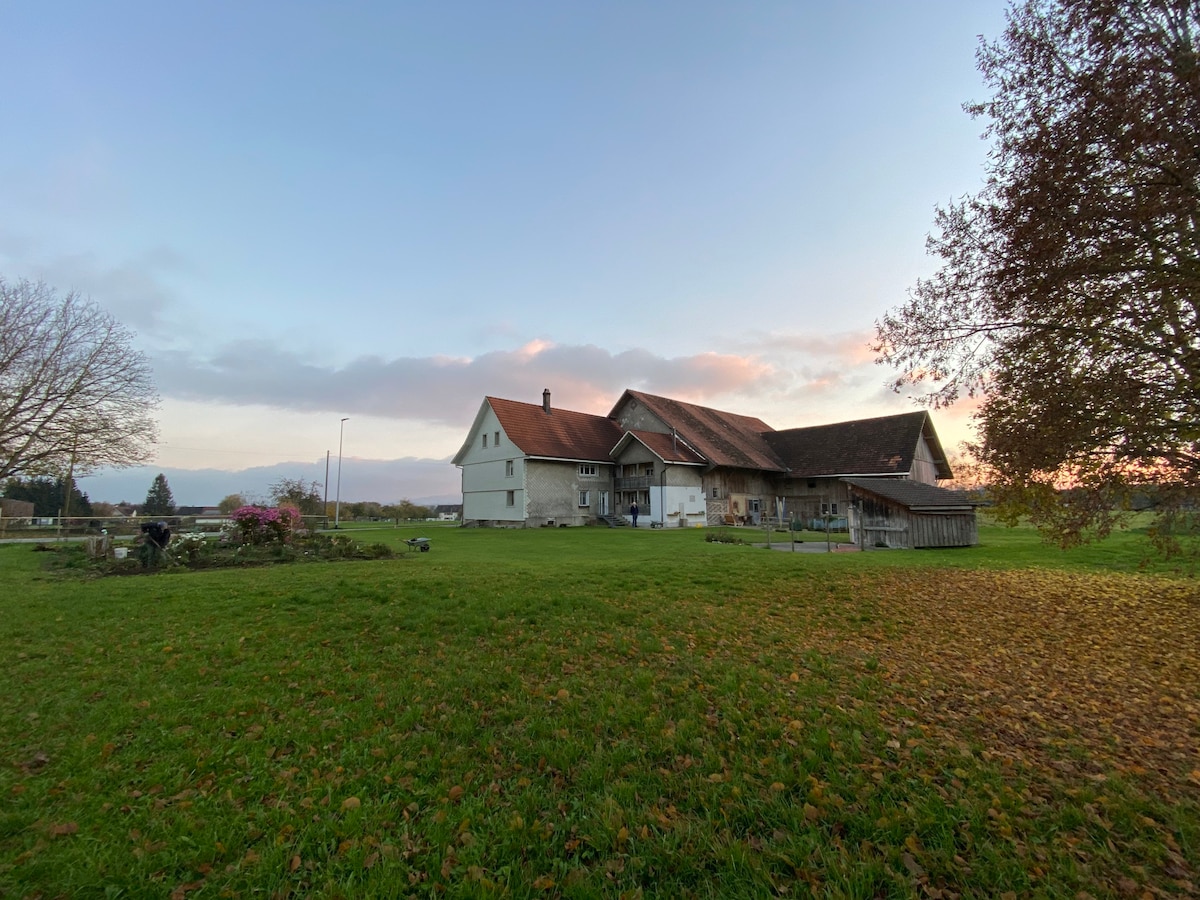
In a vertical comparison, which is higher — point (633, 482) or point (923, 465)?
point (923, 465)

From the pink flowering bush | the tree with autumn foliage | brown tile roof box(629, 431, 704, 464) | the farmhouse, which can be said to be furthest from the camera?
the farmhouse

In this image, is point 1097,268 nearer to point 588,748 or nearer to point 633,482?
point 588,748

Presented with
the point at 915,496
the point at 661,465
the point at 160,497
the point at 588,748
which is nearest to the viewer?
the point at 588,748

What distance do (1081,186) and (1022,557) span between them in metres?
15.2

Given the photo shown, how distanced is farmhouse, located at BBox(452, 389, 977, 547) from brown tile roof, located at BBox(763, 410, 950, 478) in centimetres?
8

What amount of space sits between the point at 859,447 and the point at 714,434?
10.0 metres

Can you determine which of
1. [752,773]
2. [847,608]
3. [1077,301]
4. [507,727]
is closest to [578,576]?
[847,608]

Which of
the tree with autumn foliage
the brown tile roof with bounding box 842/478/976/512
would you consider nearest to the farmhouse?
the brown tile roof with bounding box 842/478/976/512

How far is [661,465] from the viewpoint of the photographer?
116 ft

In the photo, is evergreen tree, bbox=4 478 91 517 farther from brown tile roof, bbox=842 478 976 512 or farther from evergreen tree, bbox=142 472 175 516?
brown tile roof, bbox=842 478 976 512

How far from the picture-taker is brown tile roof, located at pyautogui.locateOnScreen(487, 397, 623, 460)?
36.6 metres

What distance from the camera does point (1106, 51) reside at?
7812mm

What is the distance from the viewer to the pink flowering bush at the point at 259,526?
17.9 meters

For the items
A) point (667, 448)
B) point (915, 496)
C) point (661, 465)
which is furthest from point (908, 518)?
point (667, 448)
